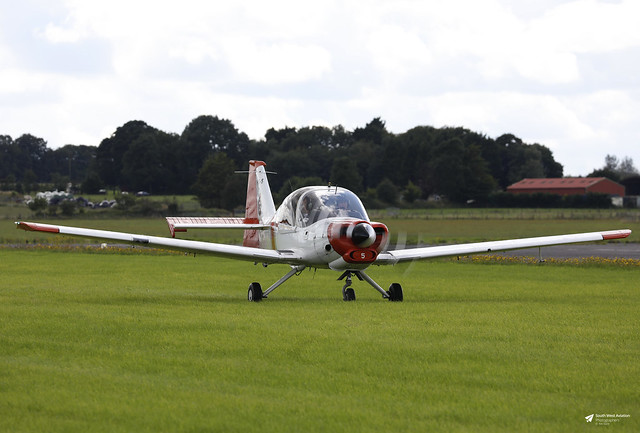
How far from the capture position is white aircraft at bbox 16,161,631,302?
1548cm

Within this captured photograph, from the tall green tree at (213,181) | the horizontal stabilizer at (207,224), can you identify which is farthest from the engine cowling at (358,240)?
the tall green tree at (213,181)

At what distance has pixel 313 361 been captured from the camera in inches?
368

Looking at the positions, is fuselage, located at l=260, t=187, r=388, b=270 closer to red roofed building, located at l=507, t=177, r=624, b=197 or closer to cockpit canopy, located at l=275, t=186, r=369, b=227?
cockpit canopy, located at l=275, t=186, r=369, b=227

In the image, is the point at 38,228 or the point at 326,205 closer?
the point at 38,228

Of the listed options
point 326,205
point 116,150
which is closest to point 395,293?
point 326,205

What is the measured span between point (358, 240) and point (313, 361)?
19.7 feet

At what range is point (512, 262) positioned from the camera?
28984 millimetres

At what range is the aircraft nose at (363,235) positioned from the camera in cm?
1516

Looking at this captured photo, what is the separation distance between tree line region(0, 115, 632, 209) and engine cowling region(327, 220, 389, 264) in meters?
65.3

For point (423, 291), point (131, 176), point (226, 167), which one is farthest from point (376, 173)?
point (423, 291)

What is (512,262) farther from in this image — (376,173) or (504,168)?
(504,168)

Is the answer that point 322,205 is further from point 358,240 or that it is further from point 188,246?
point 188,246

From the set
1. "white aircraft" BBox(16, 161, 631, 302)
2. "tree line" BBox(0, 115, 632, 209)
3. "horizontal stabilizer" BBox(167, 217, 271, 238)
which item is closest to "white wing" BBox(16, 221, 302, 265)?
"white aircraft" BBox(16, 161, 631, 302)

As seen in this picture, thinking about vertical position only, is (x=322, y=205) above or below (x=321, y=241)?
above
